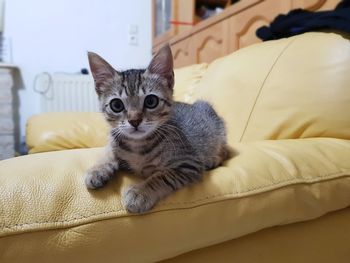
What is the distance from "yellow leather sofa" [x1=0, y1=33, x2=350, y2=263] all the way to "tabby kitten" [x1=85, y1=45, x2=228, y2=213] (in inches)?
1.9

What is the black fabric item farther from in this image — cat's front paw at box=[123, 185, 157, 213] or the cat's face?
cat's front paw at box=[123, 185, 157, 213]

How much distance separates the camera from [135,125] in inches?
27.3

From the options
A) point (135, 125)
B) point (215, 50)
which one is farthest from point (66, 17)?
point (135, 125)

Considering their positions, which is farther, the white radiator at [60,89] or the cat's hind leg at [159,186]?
the white radiator at [60,89]

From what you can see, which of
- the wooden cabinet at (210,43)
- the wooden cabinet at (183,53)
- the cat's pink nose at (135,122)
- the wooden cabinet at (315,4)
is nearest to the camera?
the cat's pink nose at (135,122)

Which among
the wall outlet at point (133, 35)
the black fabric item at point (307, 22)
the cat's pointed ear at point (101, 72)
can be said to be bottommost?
the cat's pointed ear at point (101, 72)

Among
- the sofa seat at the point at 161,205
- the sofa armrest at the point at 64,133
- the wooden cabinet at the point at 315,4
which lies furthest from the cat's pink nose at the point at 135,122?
the wooden cabinet at the point at 315,4

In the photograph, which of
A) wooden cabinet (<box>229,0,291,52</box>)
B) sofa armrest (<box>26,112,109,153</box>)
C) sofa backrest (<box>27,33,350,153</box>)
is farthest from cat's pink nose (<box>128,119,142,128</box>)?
wooden cabinet (<box>229,0,291,52</box>)

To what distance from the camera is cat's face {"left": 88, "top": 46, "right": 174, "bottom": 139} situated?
2.32ft

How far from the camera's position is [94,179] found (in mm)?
560

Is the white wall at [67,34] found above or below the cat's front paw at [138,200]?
above

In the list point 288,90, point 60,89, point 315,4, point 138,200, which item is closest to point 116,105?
point 138,200

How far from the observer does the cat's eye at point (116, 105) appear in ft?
2.38

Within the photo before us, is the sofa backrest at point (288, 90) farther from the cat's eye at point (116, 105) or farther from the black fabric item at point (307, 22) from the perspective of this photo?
the cat's eye at point (116, 105)
